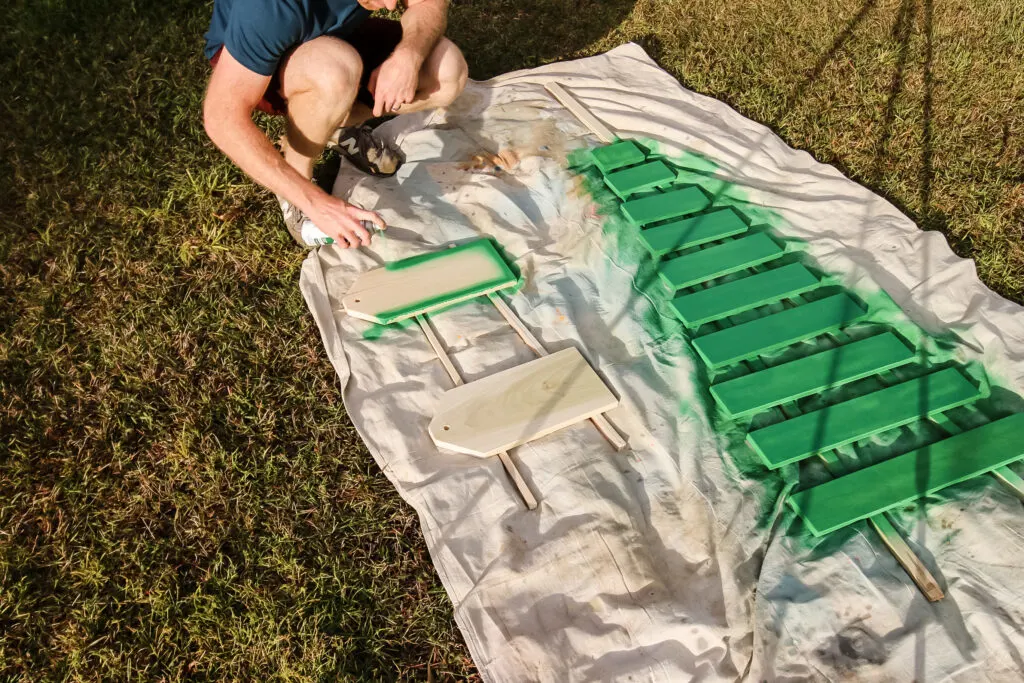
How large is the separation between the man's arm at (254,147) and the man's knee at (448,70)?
887mm

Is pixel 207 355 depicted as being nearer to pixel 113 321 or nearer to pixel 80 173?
pixel 113 321

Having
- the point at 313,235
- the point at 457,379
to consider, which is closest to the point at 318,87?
the point at 313,235

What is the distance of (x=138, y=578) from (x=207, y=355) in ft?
2.66

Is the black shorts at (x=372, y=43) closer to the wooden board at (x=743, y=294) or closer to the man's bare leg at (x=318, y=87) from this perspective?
the man's bare leg at (x=318, y=87)

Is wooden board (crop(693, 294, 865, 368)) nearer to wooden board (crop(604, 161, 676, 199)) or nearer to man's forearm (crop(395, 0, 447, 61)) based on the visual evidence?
wooden board (crop(604, 161, 676, 199))

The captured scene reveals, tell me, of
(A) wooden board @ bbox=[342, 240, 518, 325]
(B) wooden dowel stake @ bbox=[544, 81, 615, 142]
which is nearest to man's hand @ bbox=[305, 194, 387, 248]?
(A) wooden board @ bbox=[342, 240, 518, 325]

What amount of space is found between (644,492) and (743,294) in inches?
35.2

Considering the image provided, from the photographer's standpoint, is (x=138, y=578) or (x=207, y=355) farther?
(x=207, y=355)

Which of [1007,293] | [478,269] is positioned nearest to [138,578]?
[478,269]

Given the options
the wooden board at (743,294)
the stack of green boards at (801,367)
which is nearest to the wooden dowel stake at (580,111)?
the stack of green boards at (801,367)

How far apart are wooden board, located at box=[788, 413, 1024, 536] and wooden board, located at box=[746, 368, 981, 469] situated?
4.3 inches

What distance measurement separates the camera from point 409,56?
2.78 m

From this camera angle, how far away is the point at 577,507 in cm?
209

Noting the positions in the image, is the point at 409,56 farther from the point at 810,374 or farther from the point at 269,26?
the point at 810,374
